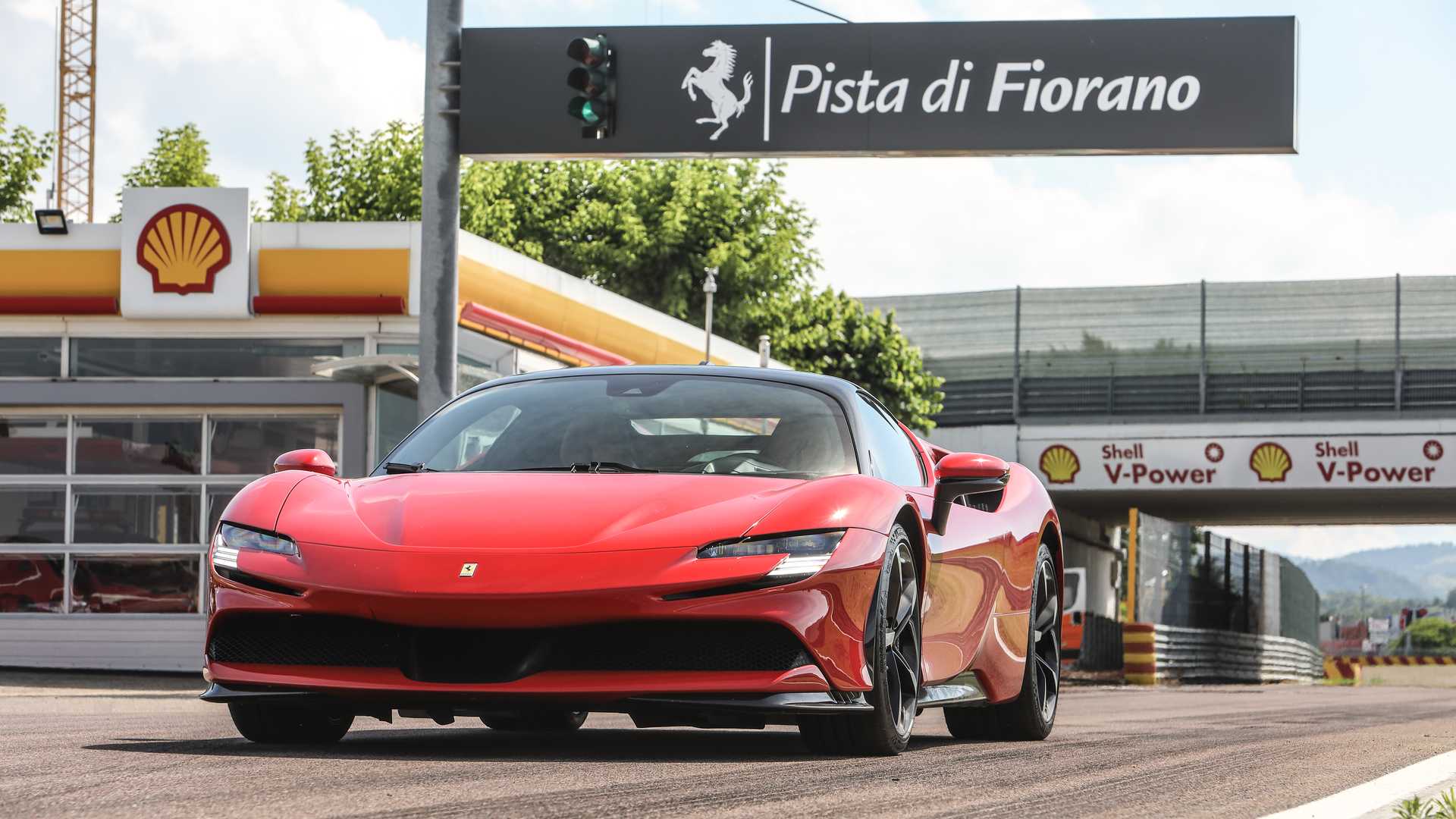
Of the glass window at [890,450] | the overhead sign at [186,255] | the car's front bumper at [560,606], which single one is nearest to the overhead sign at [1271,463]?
the overhead sign at [186,255]

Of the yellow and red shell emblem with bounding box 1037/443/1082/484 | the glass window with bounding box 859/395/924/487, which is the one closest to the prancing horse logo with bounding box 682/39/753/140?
the glass window with bounding box 859/395/924/487

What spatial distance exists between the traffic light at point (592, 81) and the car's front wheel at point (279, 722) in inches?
445

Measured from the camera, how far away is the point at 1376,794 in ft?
17.0

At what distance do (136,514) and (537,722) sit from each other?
48.1 ft

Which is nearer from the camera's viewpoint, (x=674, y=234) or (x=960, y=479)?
(x=960, y=479)

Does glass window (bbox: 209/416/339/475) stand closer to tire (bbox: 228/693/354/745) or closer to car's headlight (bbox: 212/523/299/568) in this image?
tire (bbox: 228/693/354/745)

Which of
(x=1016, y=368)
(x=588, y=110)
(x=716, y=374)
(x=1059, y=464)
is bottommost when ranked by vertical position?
(x=716, y=374)

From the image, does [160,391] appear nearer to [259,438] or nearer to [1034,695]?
[259,438]

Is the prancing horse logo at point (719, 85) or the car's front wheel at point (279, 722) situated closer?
the car's front wheel at point (279, 722)

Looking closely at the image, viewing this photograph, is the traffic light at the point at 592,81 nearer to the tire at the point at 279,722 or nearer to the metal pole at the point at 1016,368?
the tire at the point at 279,722

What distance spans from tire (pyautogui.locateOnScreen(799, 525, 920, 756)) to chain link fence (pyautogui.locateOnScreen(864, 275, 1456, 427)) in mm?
44008

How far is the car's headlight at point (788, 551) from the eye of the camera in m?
5.58

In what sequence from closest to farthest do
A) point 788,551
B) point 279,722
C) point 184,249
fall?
point 788,551 < point 279,722 < point 184,249

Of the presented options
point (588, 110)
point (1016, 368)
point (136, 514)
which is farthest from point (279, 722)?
point (1016, 368)
